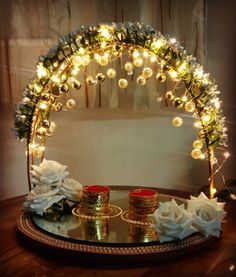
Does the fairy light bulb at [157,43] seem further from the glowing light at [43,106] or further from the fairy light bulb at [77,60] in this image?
the glowing light at [43,106]

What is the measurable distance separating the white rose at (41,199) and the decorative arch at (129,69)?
0.13 meters

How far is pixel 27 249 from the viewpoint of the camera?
113 cm

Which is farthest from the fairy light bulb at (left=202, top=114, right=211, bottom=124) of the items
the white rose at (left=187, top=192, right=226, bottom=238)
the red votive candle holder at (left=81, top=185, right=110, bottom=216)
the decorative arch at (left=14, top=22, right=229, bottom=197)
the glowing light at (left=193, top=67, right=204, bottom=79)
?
the red votive candle holder at (left=81, top=185, right=110, bottom=216)

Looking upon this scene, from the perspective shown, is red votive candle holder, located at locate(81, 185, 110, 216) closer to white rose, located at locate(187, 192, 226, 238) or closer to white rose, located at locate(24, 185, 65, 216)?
white rose, located at locate(24, 185, 65, 216)

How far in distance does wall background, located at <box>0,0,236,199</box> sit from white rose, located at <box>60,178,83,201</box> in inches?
23.5

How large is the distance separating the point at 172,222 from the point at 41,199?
0.41m

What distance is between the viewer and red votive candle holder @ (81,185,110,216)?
51.0 inches

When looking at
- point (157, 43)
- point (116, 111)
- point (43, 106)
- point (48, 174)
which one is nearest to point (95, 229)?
point (48, 174)

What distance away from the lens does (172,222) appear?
1090 millimetres

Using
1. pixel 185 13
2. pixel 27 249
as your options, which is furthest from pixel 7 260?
pixel 185 13

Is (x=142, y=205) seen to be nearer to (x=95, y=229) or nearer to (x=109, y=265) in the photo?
(x=95, y=229)

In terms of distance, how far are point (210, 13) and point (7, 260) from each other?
1.37 meters

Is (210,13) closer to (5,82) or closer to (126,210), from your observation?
(5,82)

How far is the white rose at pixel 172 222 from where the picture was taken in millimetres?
1091
